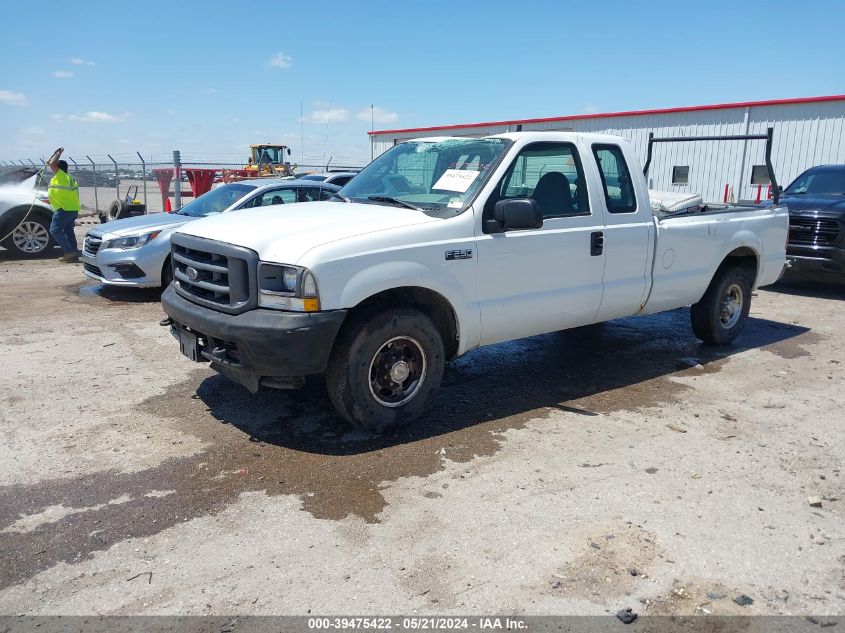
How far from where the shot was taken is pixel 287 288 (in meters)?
4.18

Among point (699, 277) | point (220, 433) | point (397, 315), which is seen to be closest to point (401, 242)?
point (397, 315)

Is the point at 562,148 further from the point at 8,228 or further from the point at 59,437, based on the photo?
the point at 8,228

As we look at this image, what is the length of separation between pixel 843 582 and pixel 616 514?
42.2 inches

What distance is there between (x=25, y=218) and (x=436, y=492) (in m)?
11.6

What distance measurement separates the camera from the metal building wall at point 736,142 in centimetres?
1850

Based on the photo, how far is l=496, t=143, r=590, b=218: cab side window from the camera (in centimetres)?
516

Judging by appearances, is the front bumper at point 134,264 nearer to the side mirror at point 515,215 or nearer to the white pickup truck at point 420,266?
the white pickup truck at point 420,266

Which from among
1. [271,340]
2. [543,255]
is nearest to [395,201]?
[543,255]

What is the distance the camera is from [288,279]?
4176 mm

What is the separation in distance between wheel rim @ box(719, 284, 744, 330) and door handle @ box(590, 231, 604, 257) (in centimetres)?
237

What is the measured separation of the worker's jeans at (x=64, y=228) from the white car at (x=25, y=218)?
440 millimetres

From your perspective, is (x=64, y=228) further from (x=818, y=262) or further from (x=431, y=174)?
(x=818, y=262)

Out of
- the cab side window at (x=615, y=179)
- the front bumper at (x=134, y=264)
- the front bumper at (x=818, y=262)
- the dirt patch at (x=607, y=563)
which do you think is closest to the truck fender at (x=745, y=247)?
the cab side window at (x=615, y=179)

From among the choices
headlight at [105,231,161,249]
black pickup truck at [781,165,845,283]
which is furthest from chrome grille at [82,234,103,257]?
black pickup truck at [781,165,845,283]
